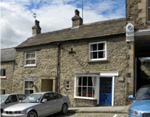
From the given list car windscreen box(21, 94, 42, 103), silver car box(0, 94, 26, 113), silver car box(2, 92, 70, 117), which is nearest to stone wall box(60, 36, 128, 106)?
silver car box(2, 92, 70, 117)

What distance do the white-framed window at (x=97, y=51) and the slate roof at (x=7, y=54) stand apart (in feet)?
30.7

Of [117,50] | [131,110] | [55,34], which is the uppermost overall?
[55,34]

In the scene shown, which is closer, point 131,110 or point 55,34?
point 131,110

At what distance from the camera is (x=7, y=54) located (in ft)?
72.8

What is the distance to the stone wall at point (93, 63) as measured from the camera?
12930mm

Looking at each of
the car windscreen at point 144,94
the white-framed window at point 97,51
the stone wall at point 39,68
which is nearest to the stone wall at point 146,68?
the white-framed window at point 97,51

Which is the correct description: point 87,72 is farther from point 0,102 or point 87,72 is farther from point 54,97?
point 0,102

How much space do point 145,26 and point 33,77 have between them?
1060cm

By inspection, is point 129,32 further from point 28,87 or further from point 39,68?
point 28,87

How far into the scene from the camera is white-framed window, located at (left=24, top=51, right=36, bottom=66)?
58.2ft

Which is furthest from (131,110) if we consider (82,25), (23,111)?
(82,25)

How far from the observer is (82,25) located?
699 inches

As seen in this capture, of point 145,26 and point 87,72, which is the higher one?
point 145,26

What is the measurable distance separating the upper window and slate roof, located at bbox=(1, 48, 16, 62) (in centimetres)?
247
